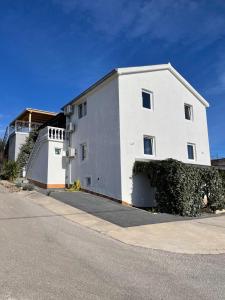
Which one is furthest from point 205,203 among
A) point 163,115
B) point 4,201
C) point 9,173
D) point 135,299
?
point 9,173

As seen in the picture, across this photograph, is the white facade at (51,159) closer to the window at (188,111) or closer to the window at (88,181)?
the window at (88,181)

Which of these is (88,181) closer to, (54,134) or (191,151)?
(54,134)

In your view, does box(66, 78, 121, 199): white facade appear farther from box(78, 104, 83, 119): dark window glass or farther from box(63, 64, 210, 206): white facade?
box(78, 104, 83, 119): dark window glass

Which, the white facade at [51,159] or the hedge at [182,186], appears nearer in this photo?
the hedge at [182,186]

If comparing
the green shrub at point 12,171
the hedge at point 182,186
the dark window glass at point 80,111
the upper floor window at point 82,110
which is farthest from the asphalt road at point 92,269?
the green shrub at point 12,171

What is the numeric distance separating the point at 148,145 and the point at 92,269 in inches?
464

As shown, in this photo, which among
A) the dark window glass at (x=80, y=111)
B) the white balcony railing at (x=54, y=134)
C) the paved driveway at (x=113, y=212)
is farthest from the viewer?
the dark window glass at (x=80, y=111)

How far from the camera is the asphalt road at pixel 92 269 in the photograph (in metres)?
4.56

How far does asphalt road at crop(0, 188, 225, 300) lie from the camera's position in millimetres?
4559

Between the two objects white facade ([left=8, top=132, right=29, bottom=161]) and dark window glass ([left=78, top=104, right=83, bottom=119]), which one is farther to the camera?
white facade ([left=8, top=132, right=29, bottom=161])

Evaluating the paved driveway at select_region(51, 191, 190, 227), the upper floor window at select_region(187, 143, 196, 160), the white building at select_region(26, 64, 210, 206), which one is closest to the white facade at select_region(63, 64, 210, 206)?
the white building at select_region(26, 64, 210, 206)

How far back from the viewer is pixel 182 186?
42.7 ft

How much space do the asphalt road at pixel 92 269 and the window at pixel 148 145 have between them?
346 inches

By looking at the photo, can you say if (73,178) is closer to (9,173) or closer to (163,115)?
(9,173)
